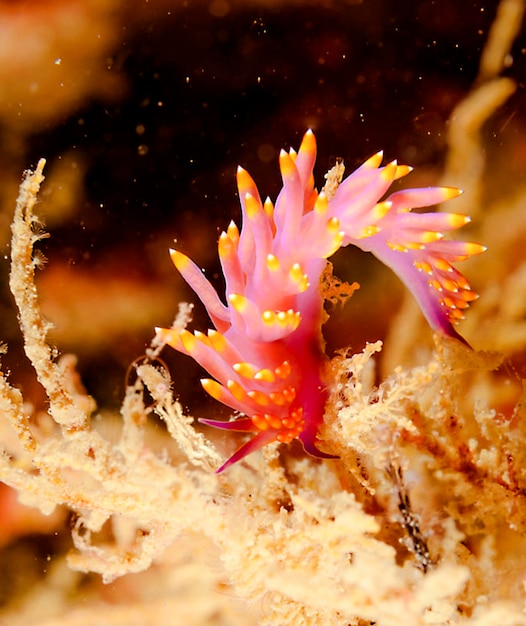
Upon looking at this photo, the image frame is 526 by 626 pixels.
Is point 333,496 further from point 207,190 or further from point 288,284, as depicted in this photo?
point 207,190

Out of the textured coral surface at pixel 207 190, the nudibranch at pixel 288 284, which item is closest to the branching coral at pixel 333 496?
the nudibranch at pixel 288 284

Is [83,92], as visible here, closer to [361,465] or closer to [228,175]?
[228,175]

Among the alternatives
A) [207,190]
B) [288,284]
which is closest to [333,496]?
[288,284]

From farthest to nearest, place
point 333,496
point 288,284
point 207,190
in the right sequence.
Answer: point 207,190 < point 288,284 < point 333,496

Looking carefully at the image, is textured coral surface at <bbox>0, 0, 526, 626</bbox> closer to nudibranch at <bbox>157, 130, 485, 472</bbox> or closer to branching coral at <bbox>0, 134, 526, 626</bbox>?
branching coral at <bbox>0, 134, 526, 626</bbox>

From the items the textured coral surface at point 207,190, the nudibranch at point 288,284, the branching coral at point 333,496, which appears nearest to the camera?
the branching coral at point 333,496

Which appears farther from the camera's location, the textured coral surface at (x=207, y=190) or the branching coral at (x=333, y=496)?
the textured coral surface at (x=207, y=190)

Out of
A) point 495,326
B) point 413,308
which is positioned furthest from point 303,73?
point 495,326

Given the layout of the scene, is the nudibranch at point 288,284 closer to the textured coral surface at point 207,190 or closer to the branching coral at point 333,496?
the branching coral at point 333,496
